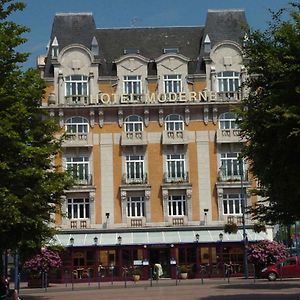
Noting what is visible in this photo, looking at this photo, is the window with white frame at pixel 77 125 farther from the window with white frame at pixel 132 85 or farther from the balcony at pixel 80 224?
the balcony at pixel 80 224

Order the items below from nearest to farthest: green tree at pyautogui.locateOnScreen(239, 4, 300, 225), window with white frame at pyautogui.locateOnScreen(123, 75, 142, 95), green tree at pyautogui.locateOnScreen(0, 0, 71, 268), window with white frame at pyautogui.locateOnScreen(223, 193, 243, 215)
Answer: green tree at pyautogui.locateOnScreen(239, 4, 300, 225) < green tree at pyautogui.locateOnScreen(0, 0, 71, 268) < window with white frame at pyautogui.locateOnScreen(223, 193, 243, 215) < window with white frame at pyautogui.locateOnScreen(123, 75, 142, 95)

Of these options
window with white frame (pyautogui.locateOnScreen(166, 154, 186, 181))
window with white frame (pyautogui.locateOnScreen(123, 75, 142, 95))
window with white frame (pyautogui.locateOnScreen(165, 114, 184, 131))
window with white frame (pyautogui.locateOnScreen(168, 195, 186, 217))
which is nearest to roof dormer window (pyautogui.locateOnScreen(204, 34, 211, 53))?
window with white frame (pyautogui.locateOnScreen(123, 75, 142, 95))

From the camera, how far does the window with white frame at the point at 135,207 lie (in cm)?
5444

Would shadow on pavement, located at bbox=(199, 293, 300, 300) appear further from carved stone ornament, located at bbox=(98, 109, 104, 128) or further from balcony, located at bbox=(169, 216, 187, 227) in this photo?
carved stone ornament, located at bbox=(98, 109, 104, 128)

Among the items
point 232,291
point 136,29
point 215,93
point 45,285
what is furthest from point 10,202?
point 136,29

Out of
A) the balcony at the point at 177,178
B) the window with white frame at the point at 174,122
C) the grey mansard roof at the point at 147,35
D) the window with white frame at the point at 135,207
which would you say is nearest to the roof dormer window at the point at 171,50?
the grey mansard roof at the point at 147,35

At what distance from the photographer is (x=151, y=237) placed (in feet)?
175

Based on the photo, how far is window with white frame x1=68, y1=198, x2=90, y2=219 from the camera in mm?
54250

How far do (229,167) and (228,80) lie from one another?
7326 mm

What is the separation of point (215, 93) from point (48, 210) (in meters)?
30.0

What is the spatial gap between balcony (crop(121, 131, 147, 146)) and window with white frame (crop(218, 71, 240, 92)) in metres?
7.48

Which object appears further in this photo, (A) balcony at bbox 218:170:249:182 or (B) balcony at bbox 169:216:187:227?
(A) balcony at bbox 218:170:249:182

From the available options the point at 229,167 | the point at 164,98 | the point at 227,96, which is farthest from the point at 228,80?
the point at 229,167

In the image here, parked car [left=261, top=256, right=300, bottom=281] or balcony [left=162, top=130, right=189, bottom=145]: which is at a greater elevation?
balcony [left=162, top=130, right=189, bottom=145]
